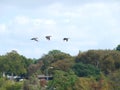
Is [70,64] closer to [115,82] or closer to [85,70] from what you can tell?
[85,70]

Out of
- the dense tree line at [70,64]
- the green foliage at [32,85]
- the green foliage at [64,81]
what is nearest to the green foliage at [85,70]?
the dense tree line at [70,64]

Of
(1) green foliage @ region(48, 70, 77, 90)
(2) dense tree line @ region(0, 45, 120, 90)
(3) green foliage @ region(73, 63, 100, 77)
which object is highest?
(2) dense tree line @ region(0, 45, 120, 90)

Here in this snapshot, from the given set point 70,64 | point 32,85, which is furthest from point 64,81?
point 70,64

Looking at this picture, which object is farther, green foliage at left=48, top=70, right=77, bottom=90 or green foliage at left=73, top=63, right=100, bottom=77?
green foliage at left=73, top=63, right=100, bottom=77

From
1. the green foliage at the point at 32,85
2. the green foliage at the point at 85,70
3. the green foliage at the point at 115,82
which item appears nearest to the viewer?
the green foliage at the point at 115,82

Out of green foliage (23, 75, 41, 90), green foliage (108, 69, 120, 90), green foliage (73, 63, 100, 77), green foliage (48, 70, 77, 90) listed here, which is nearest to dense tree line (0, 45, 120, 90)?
green foliage (73, 63, 100, 77)

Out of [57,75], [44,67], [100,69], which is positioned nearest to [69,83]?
[57,75]

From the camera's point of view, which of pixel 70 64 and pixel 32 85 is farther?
pixel 70 64

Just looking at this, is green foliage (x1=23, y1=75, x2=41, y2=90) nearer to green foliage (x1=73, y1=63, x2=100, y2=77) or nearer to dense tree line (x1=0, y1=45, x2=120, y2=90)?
dense tree line (x1=0, y1=45, x2=120, y2=90)

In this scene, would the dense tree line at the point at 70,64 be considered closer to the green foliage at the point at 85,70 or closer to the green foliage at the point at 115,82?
the green foliage at the point at 85,70

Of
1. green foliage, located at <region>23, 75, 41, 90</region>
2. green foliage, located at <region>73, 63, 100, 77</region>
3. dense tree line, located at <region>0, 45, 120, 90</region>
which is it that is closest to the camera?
green foliage, located at <region>23, 75, 41, 90</region>

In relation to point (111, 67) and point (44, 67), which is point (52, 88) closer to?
point (111, 67)

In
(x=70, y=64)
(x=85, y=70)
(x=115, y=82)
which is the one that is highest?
(x=70, y=64)

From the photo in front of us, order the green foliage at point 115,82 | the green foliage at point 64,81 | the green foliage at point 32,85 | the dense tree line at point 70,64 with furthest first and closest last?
the dense tree line at point 70,64, the green foliage at point 32,85, the green foliage at point 115,82, the green foliage at point 64,81
